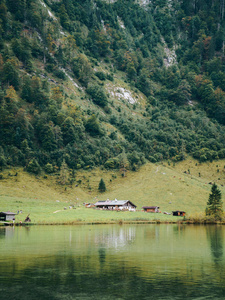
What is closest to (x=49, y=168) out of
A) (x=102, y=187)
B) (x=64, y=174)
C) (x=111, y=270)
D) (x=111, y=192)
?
(x=64, y=174)

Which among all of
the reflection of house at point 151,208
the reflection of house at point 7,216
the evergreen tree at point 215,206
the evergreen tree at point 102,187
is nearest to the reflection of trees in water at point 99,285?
the reflection of house at point 7,216

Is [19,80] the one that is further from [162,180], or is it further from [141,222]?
[141,222]

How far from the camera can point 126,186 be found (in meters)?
151

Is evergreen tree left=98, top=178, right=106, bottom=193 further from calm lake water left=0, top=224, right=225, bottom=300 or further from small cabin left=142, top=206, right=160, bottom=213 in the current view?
calm lake water left=0, top=224, right=225, bottom=300

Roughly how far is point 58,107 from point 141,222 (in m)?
87.9

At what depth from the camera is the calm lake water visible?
26281 mm

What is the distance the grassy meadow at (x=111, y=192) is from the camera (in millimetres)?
106125

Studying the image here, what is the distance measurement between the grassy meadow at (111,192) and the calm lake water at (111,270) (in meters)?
47.9

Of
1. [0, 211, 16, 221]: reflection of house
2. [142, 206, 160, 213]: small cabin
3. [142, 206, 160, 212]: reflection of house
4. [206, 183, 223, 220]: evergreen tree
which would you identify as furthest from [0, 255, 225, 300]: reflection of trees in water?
[142, 206, 160, 212]: reflection of house

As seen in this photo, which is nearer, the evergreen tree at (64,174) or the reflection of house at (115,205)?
the reflection of house at (115,205)

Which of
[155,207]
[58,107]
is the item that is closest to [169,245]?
[155,207]

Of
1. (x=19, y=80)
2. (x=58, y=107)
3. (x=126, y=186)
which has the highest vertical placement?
(x=19, y=80)

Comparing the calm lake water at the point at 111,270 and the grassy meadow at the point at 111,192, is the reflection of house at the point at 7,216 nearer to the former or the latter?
the grassy meadow at the point at 111,192

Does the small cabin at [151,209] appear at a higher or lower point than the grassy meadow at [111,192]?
lower
